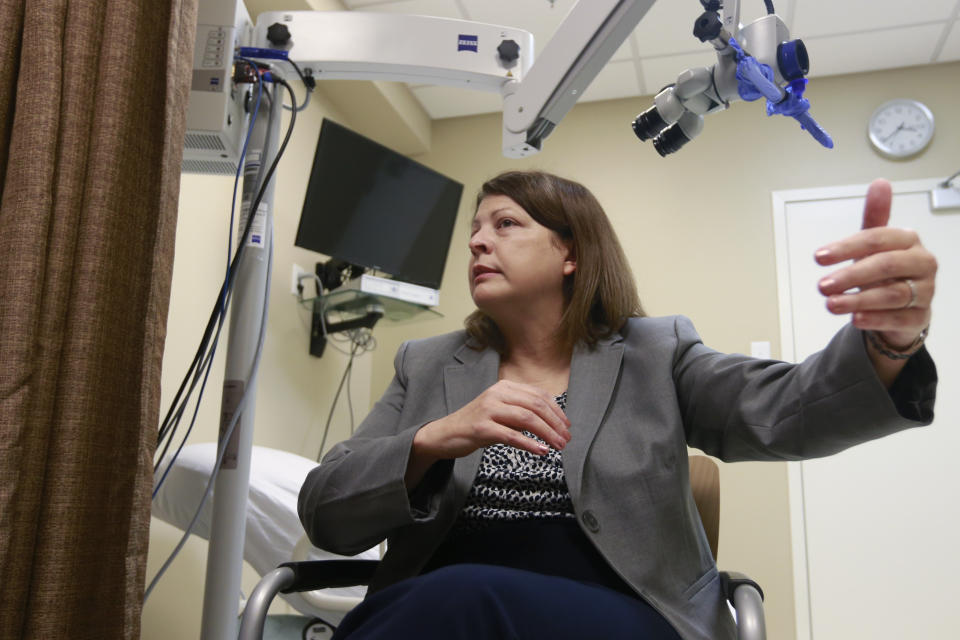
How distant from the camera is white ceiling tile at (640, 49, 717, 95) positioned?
342 centimetres

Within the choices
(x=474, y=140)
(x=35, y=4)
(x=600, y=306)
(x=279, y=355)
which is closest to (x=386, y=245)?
(x=279, y=355)

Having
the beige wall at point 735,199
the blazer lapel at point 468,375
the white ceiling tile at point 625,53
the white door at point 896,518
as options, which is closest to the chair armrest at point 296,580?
the blazer lapel at point 468,375

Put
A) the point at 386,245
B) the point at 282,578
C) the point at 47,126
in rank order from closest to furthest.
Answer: the point at 47,126 → the point at 282,578 → the point at 386,245

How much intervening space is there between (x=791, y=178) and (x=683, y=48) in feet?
2.66

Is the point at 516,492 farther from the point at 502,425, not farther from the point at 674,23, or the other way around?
the point at 674,23

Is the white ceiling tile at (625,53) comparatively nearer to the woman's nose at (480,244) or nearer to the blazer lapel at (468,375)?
the woman's nose at (480,244)

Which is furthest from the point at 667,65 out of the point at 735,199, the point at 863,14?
the point at 863,14

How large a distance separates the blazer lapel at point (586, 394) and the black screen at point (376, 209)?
1.64 m

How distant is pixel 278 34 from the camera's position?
141 centimetres

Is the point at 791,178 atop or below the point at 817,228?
atop

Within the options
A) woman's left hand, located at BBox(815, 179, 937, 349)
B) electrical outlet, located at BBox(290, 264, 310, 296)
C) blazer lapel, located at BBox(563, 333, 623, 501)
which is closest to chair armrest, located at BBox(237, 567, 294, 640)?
blazer lapel, located at BBox(563, 333, 623, 501)

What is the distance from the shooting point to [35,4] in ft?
3.02

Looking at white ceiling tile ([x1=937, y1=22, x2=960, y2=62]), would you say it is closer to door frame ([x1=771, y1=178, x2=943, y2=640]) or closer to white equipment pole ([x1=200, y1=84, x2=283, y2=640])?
door frame ([x1=771, y1=178, x2=943, y2=640])

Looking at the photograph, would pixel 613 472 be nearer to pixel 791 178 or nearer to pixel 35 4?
pixel 35 4
